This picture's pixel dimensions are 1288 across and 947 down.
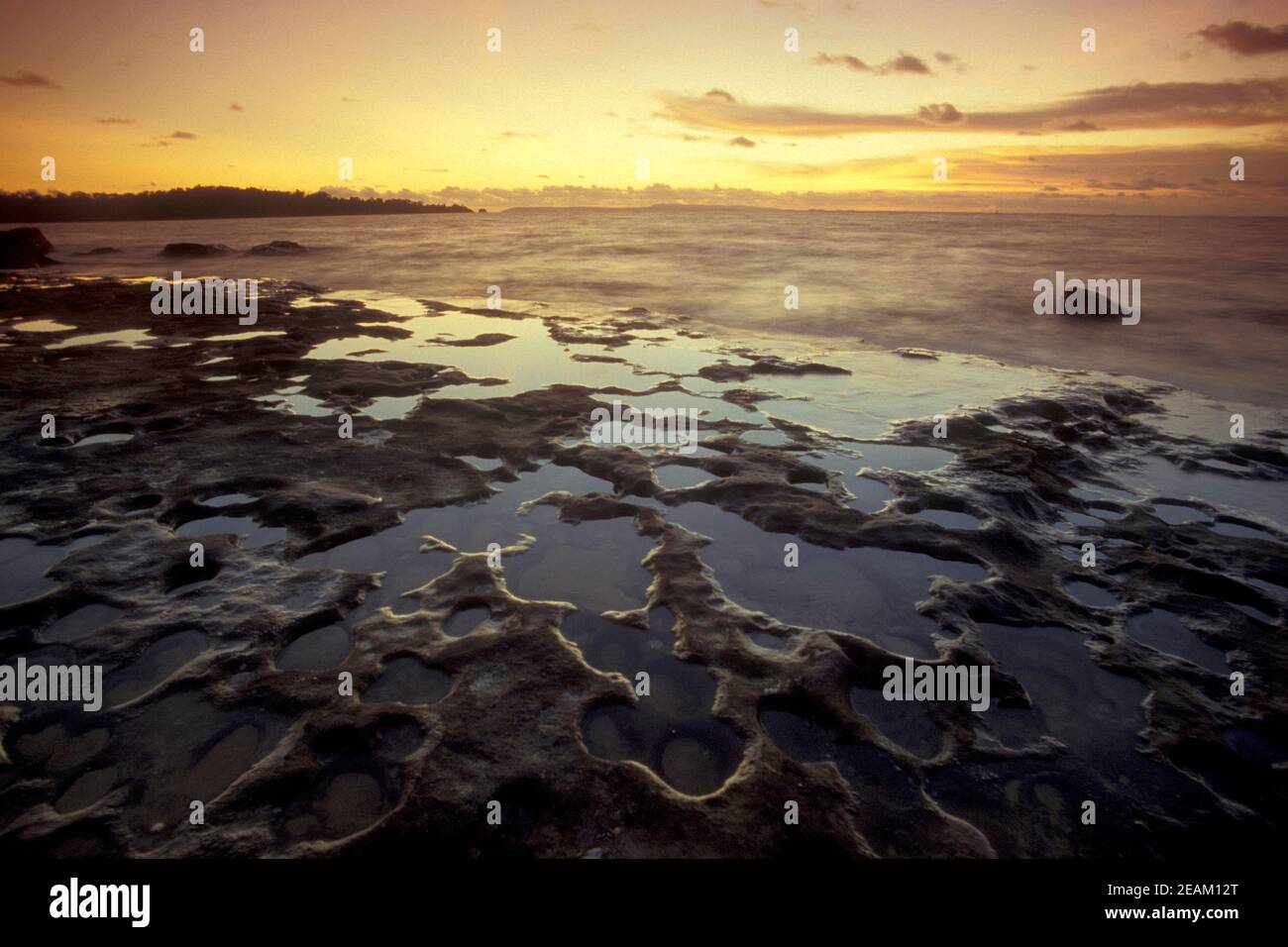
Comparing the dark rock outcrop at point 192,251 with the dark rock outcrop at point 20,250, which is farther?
the dark rock outcrop at point 192,251

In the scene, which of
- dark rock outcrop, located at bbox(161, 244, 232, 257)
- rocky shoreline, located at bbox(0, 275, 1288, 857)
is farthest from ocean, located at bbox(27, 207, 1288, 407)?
rocky shoreline, located at bbox(0, 275, 1288, 857)

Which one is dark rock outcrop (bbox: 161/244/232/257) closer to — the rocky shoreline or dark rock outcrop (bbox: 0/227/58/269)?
dark rock outcrop (bbox: 0/227/58/269)

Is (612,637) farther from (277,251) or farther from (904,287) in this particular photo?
(277,251)

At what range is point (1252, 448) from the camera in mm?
7504

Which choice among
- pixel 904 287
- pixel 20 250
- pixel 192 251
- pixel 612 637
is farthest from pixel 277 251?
pixel 612 637

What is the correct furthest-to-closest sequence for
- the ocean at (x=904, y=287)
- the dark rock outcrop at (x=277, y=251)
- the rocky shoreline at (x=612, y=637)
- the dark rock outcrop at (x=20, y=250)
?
the dark rock outcrop at (x=277, y=251)
the dark rock outcrop at (x=20, y=250)
the ocean at (x=904, y=287)
the rocky shoreline at (x=612, y=637)

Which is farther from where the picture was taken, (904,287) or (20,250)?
(20,250)

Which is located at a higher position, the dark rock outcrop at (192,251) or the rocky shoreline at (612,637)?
the dark rock outcrop at (192,251)

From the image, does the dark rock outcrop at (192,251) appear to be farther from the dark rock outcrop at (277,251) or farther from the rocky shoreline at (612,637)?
the rocky shoreline at (612,637)

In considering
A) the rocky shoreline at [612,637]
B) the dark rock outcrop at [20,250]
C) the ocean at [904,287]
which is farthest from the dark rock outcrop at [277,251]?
the rocky shoreline at [612,637]

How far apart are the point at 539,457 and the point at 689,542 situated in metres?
2.46
